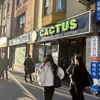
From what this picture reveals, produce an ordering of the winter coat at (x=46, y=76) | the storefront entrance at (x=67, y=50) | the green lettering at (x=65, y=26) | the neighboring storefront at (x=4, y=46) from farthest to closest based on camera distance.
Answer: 1. the neighboring storefront at (x=4, y=46)
2. the storefront entrance at (x=67, y=50)
3. the green lettering at (x=65, y=26)
4. the winter coat at (x=46, y=76)

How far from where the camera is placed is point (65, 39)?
1318cm

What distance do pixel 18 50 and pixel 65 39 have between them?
950 centimetres

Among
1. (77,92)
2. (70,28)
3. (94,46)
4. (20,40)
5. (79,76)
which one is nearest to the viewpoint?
(79,76)

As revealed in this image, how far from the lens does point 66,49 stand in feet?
45.3

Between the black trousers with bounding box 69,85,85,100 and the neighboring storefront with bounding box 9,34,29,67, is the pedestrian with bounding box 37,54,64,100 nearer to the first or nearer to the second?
the black trousers with bounding box 69,85,85,100

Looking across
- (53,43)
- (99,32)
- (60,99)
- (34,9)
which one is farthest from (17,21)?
(60,99)

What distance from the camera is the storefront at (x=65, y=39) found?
10.3 m

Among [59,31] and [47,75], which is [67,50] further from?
[47,75]

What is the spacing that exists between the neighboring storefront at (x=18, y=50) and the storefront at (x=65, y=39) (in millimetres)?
2641

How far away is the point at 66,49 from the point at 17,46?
31.0 feet

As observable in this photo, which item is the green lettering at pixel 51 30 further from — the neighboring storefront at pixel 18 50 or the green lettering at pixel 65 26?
the neighboring storefront at pixel 18 50

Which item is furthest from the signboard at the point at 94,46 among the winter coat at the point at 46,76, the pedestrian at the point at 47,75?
the winter coat at the point at 46,76

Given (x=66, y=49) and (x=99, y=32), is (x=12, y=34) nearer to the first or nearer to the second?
(x=66, y=49)

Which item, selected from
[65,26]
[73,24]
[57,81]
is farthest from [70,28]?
[57,81]
